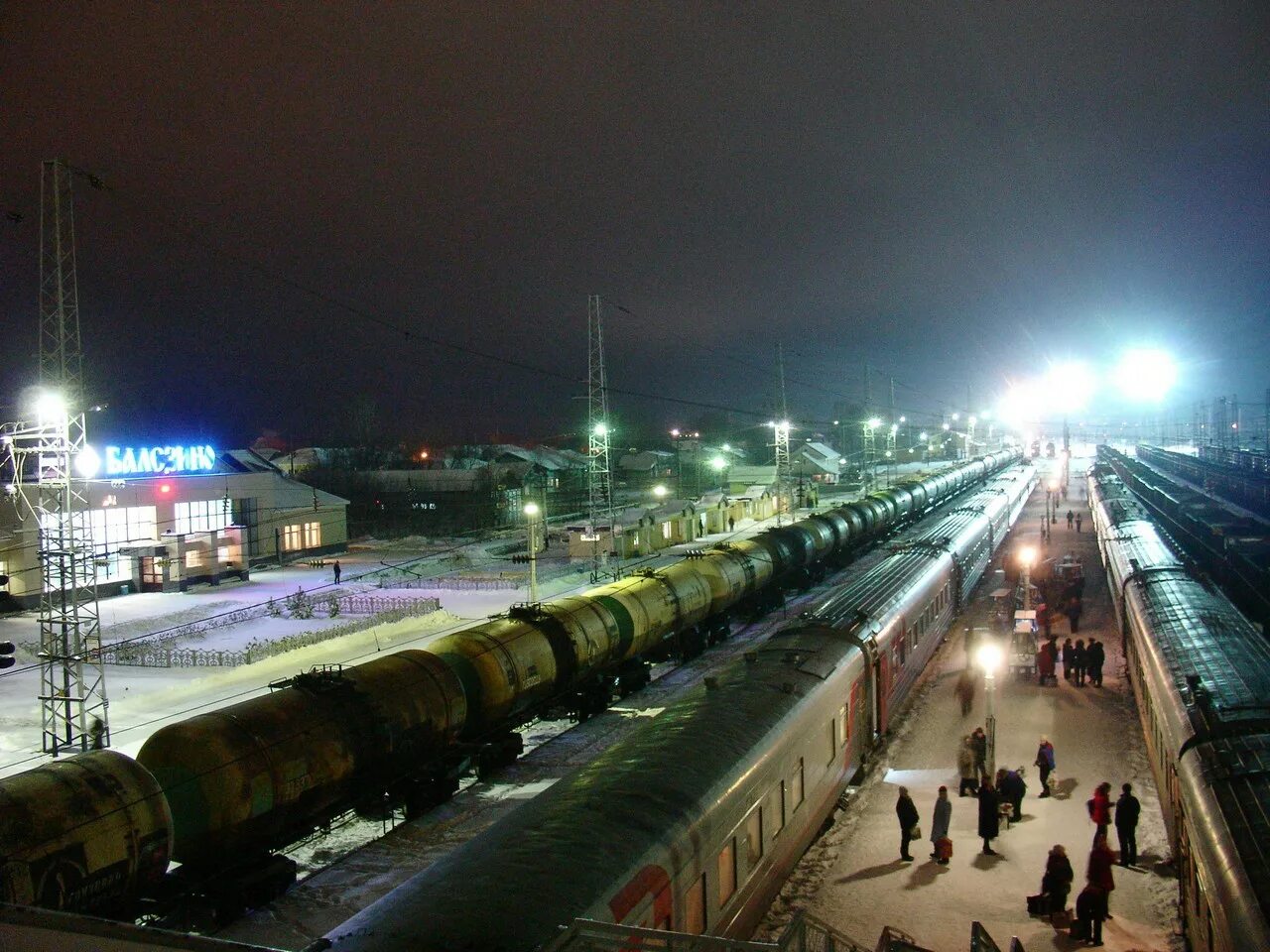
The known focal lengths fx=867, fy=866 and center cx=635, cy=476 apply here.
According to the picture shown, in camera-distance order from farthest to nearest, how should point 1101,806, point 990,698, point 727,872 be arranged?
1. point 990,698
2. point 1101,806
3. point 727,872

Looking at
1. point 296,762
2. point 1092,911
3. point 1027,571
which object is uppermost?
point 296,762

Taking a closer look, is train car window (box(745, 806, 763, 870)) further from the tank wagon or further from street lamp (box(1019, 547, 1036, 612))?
street lamp (box(1019, 547, 1036, 612))

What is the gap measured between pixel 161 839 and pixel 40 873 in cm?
119

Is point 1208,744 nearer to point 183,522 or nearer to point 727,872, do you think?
point 727,872

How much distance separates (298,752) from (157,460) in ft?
113

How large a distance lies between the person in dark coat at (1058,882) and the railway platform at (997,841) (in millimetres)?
254

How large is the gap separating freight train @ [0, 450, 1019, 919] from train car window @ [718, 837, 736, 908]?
18.3 feet

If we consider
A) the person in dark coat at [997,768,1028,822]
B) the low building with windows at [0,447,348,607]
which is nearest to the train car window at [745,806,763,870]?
the person in dark coat at [997,768,1028,822]

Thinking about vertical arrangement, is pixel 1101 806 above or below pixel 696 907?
below

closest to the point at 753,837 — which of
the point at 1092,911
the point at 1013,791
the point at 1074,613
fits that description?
the point at 1092,911

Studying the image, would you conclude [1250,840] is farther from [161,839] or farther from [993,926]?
[161,839]

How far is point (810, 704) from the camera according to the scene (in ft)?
36.6

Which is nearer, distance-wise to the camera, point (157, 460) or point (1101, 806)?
point (1101, 806)

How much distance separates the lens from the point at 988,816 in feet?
35.8
